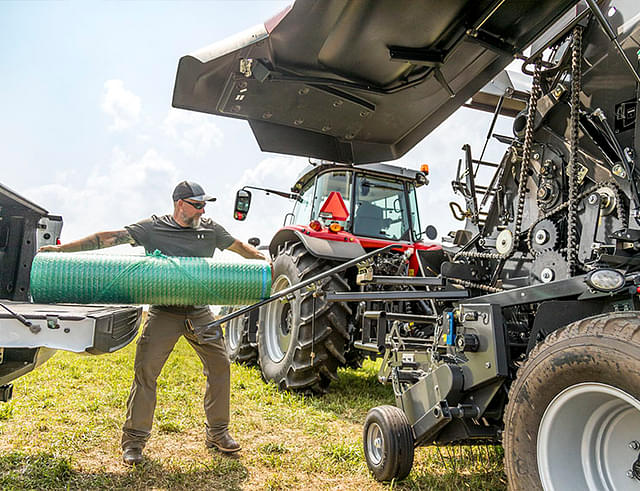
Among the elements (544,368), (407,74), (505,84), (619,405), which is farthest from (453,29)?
(619,405)

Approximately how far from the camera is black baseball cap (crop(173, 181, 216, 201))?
337 cm

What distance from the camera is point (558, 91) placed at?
2.58 m

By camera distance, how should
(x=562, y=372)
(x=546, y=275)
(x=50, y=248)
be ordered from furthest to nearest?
(x=50, y=248), (x=546, y=275), (x=562, y=372)

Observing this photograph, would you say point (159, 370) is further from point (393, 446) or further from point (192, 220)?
point (393, 446)

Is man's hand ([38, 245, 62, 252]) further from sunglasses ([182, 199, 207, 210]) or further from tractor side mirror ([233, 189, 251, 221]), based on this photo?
tractor side mirror ([233, 189, 251, 221])

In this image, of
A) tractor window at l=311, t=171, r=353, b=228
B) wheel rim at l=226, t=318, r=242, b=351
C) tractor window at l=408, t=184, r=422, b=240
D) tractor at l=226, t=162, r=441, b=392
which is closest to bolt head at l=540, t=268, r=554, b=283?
tractor at l=226, t=162, r=441, b=392

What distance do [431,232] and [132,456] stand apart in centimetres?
383

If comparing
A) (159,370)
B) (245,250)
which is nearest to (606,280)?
(245,250)

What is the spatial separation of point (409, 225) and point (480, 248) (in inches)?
99.8

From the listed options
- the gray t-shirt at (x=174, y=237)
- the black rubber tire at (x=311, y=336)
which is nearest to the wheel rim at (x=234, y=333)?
the black rubber tire at (x=311, y=336)

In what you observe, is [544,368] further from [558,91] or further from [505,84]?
[505,84]

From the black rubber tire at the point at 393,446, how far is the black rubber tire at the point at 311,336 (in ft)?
5.34

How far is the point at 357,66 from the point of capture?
2941 millimetres

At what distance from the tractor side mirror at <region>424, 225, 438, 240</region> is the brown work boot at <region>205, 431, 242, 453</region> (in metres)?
3.24
